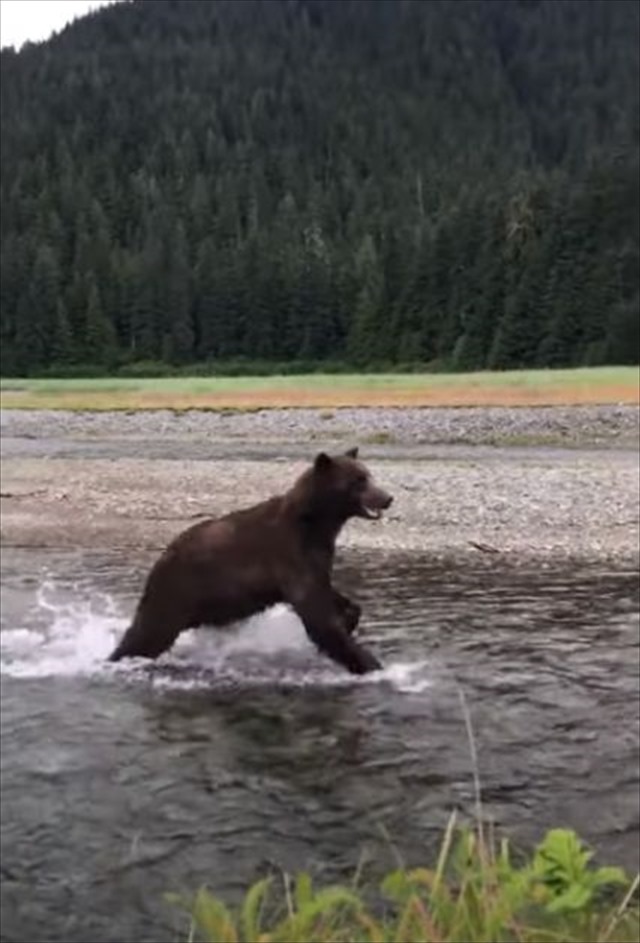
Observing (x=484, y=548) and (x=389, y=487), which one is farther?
(x=389, y=487)

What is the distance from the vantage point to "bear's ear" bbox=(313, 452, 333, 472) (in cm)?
1123

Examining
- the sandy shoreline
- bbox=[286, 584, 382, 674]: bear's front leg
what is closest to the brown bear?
bbox=[286, 584, 382, 674]: bear's front leg

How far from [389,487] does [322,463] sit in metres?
16.1

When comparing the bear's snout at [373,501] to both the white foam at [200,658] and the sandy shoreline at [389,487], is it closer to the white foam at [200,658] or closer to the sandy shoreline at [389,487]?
the white foam at [200,658]

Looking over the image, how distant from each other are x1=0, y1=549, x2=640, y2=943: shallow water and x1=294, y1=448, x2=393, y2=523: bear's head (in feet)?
4.16

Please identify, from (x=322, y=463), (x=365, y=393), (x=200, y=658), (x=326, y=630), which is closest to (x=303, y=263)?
(x=365, y=393)

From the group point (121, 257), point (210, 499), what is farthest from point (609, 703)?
point (121, 257)

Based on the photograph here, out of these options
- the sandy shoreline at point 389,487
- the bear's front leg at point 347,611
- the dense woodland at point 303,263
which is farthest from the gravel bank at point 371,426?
the dense woodland at point 303,263

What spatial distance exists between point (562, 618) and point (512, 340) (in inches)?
3444

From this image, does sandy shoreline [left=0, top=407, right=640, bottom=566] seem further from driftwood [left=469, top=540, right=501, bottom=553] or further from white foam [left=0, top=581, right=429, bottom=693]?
white foam [left=0, top=581, right=429, bottom=693]

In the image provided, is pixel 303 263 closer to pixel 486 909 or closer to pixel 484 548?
pixel 484 548

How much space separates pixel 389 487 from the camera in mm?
27328

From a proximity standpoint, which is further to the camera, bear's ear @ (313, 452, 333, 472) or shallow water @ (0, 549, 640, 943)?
bear's ear @ (313, 452, 333, 472)

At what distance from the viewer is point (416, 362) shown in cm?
10894
